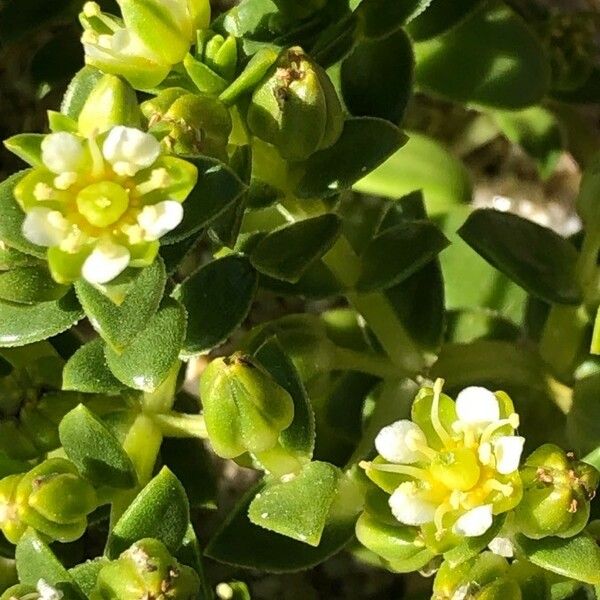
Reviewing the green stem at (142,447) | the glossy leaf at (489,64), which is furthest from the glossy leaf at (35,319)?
the glossy leaf at (489,64)

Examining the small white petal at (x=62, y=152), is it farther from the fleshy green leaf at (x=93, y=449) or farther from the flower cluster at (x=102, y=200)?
the fleshy green leaf at (x=93, y=449)

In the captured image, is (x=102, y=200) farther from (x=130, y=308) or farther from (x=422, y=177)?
(x=422, y=177)

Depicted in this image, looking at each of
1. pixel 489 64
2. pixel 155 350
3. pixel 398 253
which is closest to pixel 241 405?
pixel 155 350

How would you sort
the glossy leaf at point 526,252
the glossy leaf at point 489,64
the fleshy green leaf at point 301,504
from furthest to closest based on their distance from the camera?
the glossy leaf at point 489,64 → the glossy leaf at point 526,252 → the fleshy green leaf at point 301,504

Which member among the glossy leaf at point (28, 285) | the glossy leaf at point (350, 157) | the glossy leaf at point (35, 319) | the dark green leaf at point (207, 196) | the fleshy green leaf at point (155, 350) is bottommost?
the fleshy green leaf at point (155, 350)

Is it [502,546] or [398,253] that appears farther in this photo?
[398,253]

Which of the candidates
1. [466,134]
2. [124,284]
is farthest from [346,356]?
[466,134]
